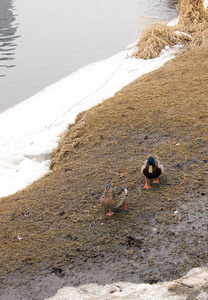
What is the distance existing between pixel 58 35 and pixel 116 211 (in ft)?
48.9

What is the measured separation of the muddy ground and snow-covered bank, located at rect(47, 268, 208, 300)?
0.11 m

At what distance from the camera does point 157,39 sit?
491 inches

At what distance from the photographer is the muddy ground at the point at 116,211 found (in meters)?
3.26

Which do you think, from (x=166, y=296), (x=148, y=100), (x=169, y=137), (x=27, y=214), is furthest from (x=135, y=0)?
(x=166, y=296)

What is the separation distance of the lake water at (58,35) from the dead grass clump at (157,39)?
857 millimetres

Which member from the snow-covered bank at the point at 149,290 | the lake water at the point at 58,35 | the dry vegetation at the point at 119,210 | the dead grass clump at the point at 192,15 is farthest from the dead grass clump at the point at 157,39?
the snow-covered bank at the point at 149,290

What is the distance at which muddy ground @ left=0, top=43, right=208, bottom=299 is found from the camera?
128 inches

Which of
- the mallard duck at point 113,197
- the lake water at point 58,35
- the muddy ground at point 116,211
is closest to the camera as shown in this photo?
the muddy ground at point 116,211

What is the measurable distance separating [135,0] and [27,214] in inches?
910

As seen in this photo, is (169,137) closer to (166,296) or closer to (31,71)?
(166,296)

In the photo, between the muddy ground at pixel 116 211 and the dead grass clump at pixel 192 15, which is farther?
the dead grass clump at pixel 192 15

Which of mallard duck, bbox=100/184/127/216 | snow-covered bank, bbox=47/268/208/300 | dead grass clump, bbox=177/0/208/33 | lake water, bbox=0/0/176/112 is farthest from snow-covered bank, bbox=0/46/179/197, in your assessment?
snow-covered bank, bbox=47/268/208/300

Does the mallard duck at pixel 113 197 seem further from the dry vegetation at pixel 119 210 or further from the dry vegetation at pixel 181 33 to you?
the dry vegetation at pixel 181 33

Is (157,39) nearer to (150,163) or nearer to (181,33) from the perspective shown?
(181,33)
